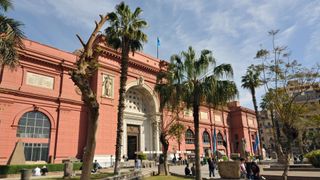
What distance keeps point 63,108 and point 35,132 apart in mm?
3490

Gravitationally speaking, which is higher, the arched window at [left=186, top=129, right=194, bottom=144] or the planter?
the arched window at [left=186, top=129, right=194, bottom=144]

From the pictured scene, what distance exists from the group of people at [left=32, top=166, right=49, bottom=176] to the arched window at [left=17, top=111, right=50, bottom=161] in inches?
113

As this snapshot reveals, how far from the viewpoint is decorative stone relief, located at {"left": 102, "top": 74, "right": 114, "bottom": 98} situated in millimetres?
28667

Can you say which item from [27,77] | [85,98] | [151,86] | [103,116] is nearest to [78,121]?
[103,116]

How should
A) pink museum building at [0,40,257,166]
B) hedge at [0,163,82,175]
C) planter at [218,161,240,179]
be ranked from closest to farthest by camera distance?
planter at [218,161,240,179], hedge at [0,163,82,175], pink museum building at [0,40,257,166]

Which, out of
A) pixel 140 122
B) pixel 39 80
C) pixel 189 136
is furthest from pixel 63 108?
pixel 189 136

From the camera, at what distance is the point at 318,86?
15.4m

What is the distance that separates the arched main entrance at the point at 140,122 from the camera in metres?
32.9

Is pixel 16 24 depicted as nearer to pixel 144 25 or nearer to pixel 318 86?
pixel 144 25

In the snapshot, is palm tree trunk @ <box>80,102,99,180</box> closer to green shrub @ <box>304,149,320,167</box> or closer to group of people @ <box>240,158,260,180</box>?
group of people @ <box>240,158,260,180</box>

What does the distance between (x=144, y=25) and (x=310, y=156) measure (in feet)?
54.6

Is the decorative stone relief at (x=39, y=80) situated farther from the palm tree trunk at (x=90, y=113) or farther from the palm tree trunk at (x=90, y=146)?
the palm tree trunk at (x=90, y=146)

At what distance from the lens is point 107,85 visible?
95.1 ft

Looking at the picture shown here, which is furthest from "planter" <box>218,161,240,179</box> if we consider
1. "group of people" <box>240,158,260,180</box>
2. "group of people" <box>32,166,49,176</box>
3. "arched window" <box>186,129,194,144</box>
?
"arched window" <box>186,129,194,144</box>
